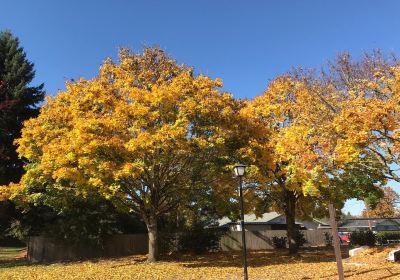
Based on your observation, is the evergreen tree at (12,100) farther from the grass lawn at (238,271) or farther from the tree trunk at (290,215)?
the tree trunk at (290,215)

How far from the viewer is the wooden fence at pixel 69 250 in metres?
25.2

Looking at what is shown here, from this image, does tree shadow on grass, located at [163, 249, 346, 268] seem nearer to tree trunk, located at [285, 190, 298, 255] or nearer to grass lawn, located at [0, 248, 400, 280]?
grass lawn, located at [0, 248, 400, 280]

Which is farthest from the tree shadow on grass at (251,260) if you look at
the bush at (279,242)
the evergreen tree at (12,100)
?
the evergreen tree at (12,100)

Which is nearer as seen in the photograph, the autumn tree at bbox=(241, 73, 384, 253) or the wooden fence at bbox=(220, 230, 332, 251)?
the autumn tree at bbox=(241, 73, 384, 253)

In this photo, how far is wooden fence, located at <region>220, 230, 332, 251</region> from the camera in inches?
1255

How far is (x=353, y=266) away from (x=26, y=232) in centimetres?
2521

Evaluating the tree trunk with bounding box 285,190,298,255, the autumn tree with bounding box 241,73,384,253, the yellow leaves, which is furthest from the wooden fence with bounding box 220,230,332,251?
the yellow leaves

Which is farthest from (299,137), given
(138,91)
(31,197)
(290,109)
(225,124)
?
(31,197)

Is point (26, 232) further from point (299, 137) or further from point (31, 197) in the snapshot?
point (299, 137)

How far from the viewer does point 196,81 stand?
18531mm

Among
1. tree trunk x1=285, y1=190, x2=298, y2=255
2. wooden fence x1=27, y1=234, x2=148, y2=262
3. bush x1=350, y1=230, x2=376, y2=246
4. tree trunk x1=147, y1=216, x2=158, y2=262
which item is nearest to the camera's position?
tree trunk x1=147, y1=216, x2=158, y2=262

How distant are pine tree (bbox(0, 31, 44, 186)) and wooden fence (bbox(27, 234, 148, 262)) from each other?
17.5 feet

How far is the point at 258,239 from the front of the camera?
3409cm

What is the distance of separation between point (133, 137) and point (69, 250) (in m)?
11.9
